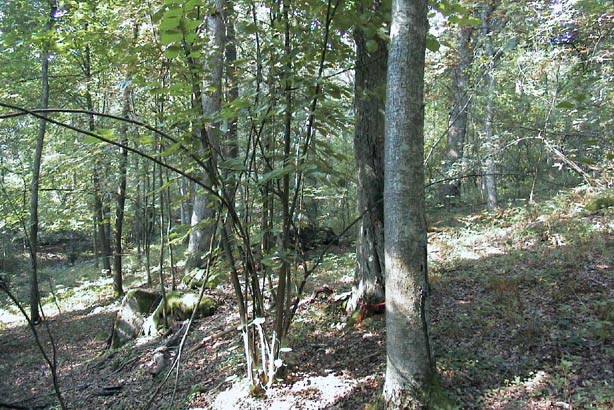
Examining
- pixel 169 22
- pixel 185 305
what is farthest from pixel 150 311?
pixel 169 22

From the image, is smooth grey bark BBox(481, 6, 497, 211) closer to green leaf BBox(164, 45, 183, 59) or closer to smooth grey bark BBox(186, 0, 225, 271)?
smooth grey bark BBox(186, 0, 225, 271)

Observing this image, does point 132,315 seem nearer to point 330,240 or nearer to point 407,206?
point 330,240

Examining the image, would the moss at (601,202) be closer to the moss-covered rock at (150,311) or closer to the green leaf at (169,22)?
the moss-covered rock at (150,311)

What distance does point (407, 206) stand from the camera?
8.33ft

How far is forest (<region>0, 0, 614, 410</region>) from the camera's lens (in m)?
2.58

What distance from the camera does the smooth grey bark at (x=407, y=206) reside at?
253 cm

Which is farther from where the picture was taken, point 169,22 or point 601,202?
point 601,202

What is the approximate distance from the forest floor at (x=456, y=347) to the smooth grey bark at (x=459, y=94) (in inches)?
132

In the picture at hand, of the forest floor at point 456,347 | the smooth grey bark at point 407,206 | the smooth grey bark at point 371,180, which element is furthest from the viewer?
A: the smooth grey bark at point 371,180

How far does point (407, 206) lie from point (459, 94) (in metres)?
9.72

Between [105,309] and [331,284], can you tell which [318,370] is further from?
[105,309]

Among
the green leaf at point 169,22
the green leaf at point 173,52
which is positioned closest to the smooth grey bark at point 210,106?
the green leaf at point 173,52

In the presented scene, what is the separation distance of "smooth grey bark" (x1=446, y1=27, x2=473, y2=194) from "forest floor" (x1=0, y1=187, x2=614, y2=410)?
3.35 metres

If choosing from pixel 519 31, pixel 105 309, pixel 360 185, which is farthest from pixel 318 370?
pixel 105 309
